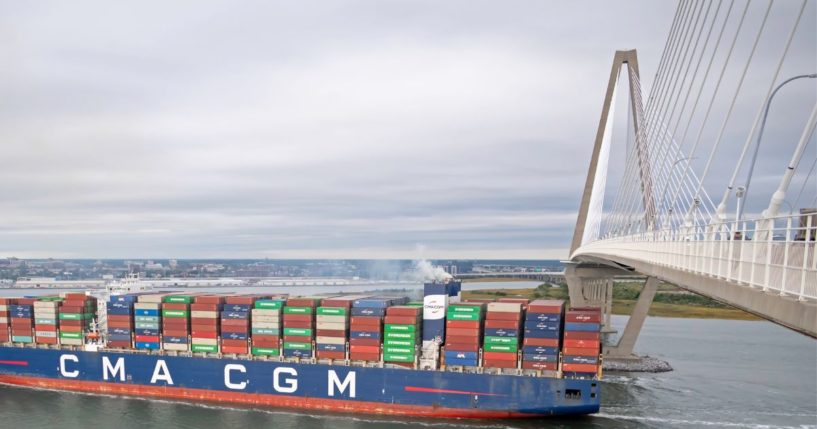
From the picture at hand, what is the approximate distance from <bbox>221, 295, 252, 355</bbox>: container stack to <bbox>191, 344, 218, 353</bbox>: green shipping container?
18.2 inches

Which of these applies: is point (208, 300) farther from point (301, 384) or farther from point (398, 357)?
point (398, 357)

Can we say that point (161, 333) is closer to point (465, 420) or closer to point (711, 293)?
point (465, 420)

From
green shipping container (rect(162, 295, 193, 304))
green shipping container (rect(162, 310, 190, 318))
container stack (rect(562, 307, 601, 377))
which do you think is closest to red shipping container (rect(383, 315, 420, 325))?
container stack (rect(562, 307, 601, 377))

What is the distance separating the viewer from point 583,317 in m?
23.9

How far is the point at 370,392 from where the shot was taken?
25.7 m

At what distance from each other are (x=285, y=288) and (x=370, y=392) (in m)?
104

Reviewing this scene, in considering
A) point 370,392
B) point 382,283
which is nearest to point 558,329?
point 370,392

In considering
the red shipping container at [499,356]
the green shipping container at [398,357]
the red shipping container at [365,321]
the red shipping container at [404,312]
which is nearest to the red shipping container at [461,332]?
the red shipping container at [499,356]

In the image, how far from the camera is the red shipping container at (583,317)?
23734mm

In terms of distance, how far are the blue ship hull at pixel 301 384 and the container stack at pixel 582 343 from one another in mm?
580

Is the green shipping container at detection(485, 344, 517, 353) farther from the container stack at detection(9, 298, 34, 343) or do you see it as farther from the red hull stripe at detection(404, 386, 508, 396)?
the container stack at detection(9, 298, 34, 343)

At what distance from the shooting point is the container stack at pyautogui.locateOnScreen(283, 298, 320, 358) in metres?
27.4

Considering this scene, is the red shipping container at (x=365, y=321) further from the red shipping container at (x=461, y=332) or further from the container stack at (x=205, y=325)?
the container stack at (x=205, y=325)

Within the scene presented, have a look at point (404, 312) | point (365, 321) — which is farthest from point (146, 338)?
point (404, 312)
